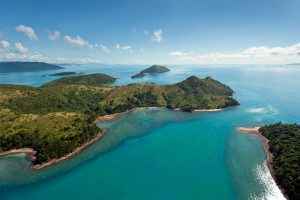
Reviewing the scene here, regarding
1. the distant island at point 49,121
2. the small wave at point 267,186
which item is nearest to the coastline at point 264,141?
the small wave at point 267,186

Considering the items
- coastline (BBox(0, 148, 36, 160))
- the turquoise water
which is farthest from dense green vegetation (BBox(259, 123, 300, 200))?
coastline (BBox(0, 148, 36, 160))

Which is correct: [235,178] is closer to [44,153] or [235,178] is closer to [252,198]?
[252,198]

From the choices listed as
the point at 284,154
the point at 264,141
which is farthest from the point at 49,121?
the point at 284,154

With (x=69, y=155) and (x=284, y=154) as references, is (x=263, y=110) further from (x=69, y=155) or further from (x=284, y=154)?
(x=69, y=155)

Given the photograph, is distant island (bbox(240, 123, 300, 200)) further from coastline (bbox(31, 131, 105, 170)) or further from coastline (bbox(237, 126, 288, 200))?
coastline (bbox(31, 131, 105, 170))

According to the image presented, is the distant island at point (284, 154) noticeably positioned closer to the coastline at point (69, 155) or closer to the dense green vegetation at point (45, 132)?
the coastline at point (69, 155)
